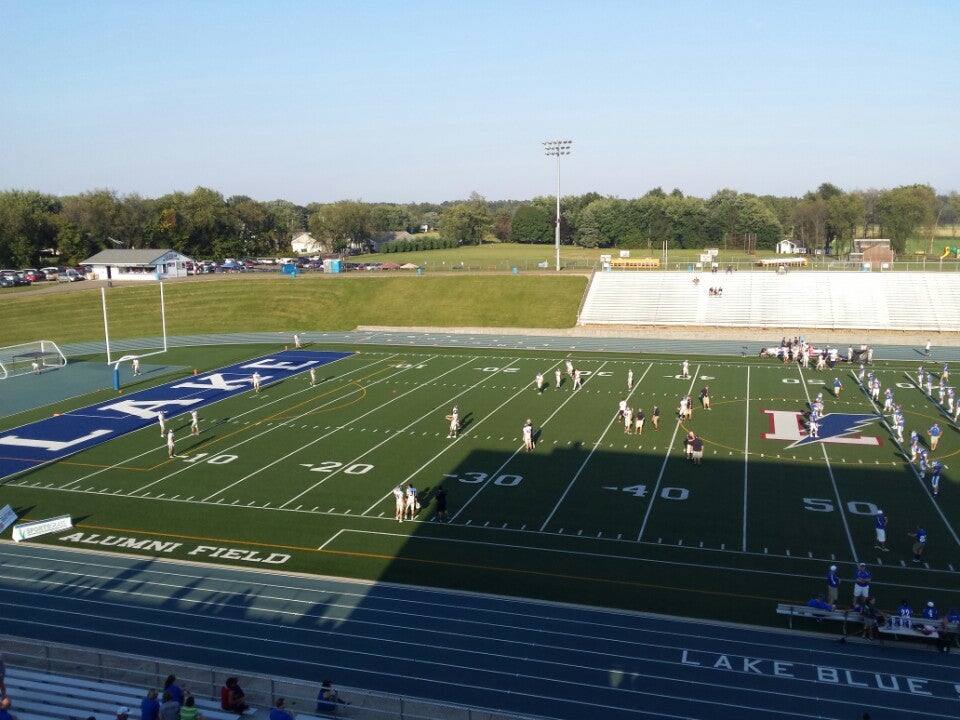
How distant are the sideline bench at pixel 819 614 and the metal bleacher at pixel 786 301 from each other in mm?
40523

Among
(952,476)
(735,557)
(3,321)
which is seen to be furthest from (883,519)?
(3,321)

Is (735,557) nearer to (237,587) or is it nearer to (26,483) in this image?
(237,587)

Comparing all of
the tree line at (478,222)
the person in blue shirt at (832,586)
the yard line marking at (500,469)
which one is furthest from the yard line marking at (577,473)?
the tree line at (478,222)

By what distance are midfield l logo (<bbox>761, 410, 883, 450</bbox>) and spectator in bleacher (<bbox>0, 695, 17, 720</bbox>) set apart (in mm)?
23664

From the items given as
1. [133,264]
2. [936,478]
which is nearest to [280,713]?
[936,478]

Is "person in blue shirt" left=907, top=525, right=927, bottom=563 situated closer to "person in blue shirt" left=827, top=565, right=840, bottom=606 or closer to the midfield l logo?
"person in blue shirt" left=827, top=565, right=840, bottom=606

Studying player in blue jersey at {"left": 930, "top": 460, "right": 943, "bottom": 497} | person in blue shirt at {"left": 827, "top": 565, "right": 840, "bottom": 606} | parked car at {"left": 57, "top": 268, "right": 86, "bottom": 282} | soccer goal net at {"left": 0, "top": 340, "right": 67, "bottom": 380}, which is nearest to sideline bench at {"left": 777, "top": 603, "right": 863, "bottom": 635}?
person in blue shirt at {"left": 827, "top": 565, "right": 840, "bottom": 606}

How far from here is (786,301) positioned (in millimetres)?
56750

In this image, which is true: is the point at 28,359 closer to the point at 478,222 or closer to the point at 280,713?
the point at 280,713

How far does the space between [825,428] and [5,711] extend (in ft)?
88.9

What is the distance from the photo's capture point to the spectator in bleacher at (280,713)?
1104cm

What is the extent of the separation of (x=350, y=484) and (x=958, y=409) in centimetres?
2291

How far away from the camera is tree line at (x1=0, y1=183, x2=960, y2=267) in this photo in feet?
297

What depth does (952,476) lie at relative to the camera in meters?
24.6
